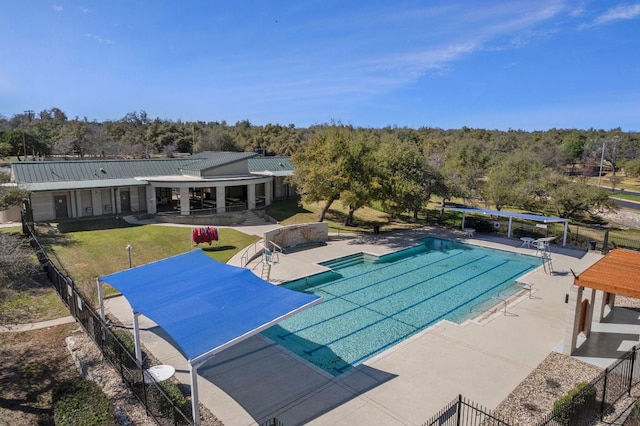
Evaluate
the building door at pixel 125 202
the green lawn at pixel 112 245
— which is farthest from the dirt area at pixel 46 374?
the building door at pixel 125 202

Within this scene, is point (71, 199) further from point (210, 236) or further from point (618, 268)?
point (618, 268)

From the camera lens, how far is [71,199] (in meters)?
29.7

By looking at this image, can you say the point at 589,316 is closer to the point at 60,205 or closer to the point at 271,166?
the point at 60,205

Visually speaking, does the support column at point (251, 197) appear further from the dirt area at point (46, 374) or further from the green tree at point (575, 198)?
the green tree at point (575, 198)

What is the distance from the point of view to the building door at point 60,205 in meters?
29.2

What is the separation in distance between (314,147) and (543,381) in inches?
851

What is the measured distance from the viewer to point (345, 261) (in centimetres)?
2425

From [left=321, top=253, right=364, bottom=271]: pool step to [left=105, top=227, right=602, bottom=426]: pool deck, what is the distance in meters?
8.92

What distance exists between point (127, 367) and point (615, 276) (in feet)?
48.3

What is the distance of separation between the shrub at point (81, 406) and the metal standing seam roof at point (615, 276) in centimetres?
1329

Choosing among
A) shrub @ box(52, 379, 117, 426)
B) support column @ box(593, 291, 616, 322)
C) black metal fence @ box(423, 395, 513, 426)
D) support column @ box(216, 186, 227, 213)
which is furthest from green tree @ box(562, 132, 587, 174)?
shrub @ box(52, 379, 117, 426)

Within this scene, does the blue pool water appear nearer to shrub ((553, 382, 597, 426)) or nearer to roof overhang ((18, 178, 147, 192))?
shrub ((553, 382, 597, 426))

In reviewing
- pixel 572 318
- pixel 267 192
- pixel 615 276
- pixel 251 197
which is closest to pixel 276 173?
pixel 267 192

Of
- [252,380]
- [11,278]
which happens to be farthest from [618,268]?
[11,278]
